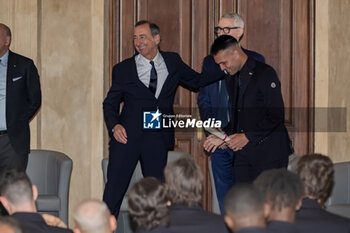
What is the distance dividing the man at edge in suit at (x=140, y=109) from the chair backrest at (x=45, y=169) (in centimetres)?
63

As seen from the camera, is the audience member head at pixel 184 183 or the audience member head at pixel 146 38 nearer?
the audience member head at pixel 184 183

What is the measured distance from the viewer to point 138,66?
5.66 metres

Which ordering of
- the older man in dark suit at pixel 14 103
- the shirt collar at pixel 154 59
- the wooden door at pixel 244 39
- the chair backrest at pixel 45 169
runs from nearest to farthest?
the shirt collar at pixel 154 59 < the older man in dark suit at pixel 14 103 < the chair backrest at pixel 45 169 < the wooden door at pixel 244 39

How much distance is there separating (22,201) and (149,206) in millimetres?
630

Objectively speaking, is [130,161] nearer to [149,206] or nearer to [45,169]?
[45,169]

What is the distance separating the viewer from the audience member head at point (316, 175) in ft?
11.6

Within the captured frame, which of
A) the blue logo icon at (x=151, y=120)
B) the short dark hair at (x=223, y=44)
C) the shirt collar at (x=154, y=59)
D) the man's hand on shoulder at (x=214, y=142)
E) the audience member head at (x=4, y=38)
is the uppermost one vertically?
the audience member head at (x=4, y=38)

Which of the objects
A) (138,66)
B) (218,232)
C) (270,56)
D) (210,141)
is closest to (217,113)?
(210,141)

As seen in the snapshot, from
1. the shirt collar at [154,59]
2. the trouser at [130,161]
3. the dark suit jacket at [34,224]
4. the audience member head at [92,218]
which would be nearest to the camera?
the audience member head at [92,218]

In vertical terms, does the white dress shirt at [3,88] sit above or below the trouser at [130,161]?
above

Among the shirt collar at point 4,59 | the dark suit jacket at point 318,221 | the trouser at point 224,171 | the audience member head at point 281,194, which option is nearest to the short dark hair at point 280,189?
the audience member head at point 281,194

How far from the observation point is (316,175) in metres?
3.61

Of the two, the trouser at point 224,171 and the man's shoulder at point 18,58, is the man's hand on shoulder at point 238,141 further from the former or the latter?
the man's shoulder at point 18,58

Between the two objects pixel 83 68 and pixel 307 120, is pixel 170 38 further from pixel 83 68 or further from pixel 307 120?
pixel 307 120
